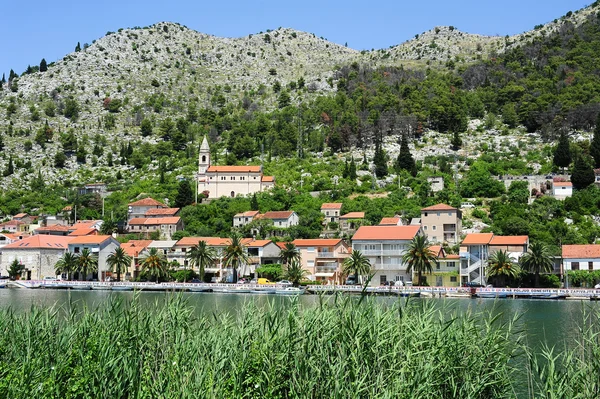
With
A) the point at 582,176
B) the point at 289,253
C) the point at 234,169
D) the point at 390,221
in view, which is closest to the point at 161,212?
the point at 234,169

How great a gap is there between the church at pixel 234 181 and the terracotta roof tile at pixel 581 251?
4888cm

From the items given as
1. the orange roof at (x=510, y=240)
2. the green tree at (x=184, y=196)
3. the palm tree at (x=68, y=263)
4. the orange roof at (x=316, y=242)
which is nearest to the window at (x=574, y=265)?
the orange roof at (x=510, y=240)

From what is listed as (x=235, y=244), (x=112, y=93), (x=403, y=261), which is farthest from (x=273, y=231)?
(x=112, y=93)

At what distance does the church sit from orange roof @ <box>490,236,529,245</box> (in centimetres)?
4220

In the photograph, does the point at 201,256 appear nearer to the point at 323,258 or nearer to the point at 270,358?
the point at 323,258

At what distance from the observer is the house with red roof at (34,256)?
3391 inches

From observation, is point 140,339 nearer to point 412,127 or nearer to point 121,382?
point 121,382

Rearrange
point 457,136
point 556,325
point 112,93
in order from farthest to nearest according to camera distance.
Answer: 1. point 112,93
2. point 457,136
3. point 556,325

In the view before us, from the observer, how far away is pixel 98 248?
85500 millimetres

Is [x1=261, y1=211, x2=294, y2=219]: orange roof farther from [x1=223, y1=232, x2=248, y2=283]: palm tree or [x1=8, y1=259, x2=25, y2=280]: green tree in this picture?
[x1=8, y1=259, x2=25, y2=280]: green tree

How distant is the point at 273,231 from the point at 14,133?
3031 inches

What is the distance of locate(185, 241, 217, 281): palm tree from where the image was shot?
77875mm

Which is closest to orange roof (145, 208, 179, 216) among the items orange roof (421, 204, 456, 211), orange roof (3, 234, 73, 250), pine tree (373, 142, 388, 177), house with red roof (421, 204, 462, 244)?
orange roof (3, 234, 73, 250)

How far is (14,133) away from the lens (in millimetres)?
146000
